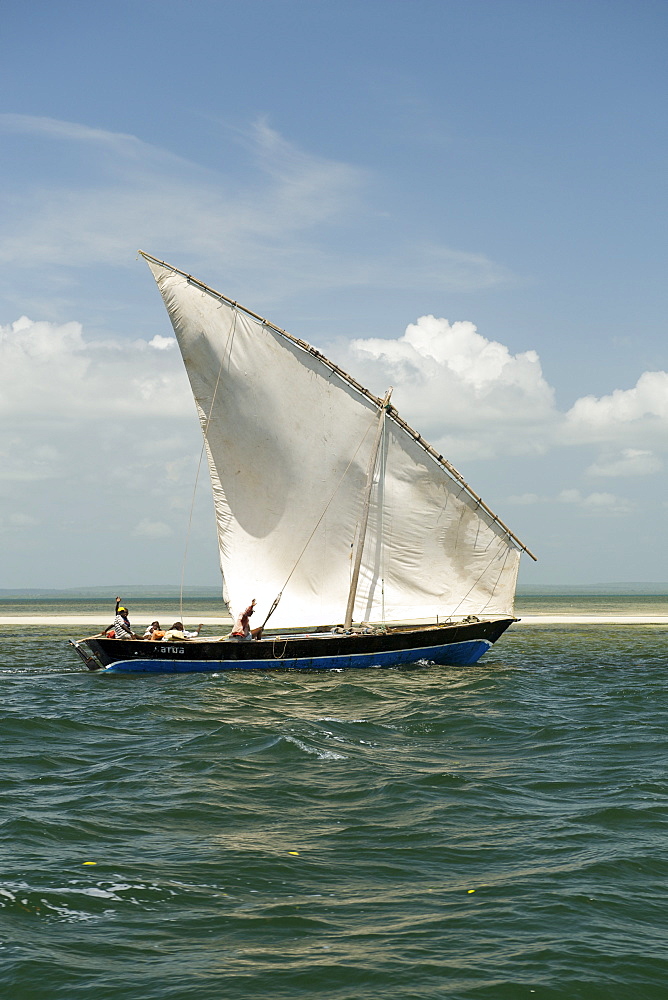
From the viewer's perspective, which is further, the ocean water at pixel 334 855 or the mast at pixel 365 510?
the mast at pixel 365 510

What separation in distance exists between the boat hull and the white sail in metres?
1.27

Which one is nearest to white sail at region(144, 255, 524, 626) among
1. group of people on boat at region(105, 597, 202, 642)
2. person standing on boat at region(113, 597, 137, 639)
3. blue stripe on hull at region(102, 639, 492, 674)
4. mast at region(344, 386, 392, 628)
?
mast at region(344, 386, 392, 628)

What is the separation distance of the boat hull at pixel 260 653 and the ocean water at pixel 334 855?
890 centimetres

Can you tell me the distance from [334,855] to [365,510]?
71.9 ft

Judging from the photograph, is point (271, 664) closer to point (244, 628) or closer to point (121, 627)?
point (244, 628)

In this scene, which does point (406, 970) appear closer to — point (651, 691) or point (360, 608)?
point (651, 691)

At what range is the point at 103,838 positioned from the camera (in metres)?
11.6

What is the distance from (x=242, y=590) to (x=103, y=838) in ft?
70.0

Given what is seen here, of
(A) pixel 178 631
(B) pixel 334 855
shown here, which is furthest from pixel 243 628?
(B) pixel 334 855

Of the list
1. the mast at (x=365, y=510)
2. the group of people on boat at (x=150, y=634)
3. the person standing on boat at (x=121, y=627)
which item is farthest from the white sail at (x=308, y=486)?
the person standing on boat at (x=121, y=627)

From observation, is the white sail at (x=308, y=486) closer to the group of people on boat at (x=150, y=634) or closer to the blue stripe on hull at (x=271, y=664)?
the blue stripe on hull at (x=271, y=664)

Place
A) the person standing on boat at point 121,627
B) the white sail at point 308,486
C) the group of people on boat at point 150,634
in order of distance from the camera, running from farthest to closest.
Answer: the person standing on boat at point 121,627
the group of people on boat at point 150,634
the white sail at point 308,486

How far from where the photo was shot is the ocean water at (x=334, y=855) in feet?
26.1

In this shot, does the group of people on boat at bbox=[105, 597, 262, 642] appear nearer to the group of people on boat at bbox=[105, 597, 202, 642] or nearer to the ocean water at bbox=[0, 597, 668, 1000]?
the group of people on boat at bbox=[105, 597, 202, 642]
